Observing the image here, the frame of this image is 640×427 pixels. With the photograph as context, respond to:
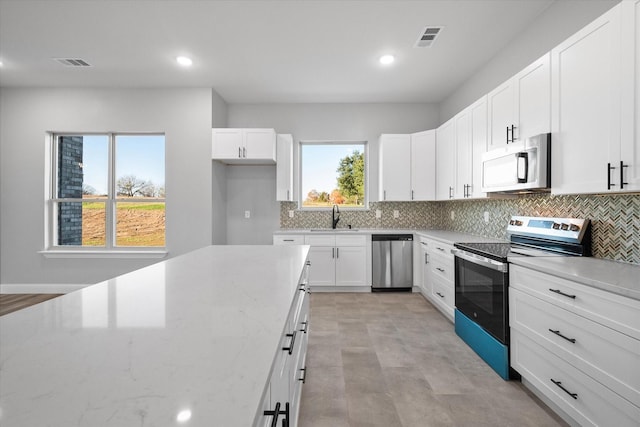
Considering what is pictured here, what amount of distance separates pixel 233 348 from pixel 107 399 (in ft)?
Result: 0.86

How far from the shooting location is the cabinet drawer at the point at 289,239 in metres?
4.48

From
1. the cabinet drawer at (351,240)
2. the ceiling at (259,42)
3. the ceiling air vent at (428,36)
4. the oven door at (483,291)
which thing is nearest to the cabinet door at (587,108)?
the oven door at (483,291)

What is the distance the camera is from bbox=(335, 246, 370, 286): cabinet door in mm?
4496

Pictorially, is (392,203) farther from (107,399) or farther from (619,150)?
(107,399)

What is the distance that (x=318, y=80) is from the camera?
4.12 m

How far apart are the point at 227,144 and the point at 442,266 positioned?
10.3 feet

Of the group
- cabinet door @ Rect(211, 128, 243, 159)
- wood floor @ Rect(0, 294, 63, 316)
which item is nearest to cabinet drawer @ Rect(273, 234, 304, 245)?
cabinet door @ Rect(211, 128, 243, 159)

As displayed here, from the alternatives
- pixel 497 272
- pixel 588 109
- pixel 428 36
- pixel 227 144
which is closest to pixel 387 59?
pixel 428 36

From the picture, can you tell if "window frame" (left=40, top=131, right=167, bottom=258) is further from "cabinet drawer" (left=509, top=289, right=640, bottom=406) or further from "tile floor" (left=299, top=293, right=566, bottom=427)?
"cabinet drawer" (left=509, top=289, right=640, bottom=406)

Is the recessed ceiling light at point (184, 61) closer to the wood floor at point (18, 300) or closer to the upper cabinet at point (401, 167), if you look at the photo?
the upper cabinet at point (401, 167)

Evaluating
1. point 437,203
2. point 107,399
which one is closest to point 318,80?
point 437,203

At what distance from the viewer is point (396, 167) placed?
15.2 ft

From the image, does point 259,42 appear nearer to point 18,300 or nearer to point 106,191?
point 106,191

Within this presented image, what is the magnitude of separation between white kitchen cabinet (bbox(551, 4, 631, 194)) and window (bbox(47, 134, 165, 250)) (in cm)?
→ 451
